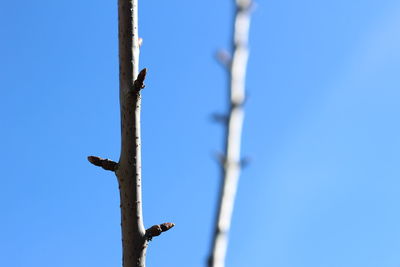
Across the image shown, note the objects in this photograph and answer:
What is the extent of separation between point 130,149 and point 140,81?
1.24 feet

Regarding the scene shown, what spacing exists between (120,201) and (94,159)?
0.95 feet

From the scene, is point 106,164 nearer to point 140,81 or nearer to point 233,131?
point 140,81

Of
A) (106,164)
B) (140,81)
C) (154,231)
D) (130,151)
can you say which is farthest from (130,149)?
(154,231)

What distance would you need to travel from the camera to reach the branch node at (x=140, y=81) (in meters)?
3.04

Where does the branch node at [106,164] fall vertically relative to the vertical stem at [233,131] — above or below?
above

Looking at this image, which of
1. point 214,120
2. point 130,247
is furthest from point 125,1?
point 214,120

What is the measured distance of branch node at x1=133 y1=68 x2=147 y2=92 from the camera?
304 cm

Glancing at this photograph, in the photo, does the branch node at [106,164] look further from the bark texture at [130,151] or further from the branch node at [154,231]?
the branch node at [154,231]

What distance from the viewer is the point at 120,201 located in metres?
3.14

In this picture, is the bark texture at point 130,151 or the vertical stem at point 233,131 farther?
the bark texture at point 130,151

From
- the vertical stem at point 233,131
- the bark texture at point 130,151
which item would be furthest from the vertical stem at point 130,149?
the vertical stem at point 233,131

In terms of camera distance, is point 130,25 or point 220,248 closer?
point 220,248

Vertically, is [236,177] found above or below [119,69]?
below

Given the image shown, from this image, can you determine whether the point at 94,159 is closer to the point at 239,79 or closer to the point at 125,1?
the point at 125,1
